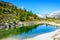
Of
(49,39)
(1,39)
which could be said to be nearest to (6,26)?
(1,39)

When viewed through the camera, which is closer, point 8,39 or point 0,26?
point 8,39

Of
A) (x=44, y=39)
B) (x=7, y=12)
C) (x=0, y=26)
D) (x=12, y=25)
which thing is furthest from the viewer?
(x=7, y=12)

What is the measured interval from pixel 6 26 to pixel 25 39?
47471 millimetres

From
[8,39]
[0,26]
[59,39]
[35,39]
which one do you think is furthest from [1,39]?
[0,26]

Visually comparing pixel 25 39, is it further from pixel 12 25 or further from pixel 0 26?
pixel 12 25

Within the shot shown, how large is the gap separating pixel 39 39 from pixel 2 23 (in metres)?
50.1

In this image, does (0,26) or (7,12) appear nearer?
(0,26)

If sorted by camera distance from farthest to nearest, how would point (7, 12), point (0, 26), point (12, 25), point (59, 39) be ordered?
1. point (7, 12)
2. point (12, 25)
3. point (0, 26)
4. point (59, 39)

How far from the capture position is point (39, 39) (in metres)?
52.1

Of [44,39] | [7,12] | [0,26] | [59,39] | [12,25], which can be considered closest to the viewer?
[59,39]

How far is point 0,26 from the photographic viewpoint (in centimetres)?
9394

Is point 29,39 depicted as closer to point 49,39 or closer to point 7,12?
point 49,39

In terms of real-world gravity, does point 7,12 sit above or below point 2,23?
above

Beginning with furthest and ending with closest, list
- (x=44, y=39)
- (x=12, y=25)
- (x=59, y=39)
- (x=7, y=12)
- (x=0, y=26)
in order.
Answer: (x=7, y=12)
(x=12, y=25)
(x=0, y=26)
(x=44, y=39)
(x=59, y=39)
